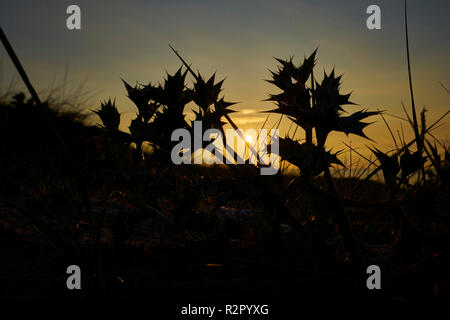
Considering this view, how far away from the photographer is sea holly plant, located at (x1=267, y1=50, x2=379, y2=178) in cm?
83

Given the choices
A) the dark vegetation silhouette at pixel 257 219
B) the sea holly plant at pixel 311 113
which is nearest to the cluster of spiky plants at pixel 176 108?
the dark vegetation silhouette at pixel 257 219

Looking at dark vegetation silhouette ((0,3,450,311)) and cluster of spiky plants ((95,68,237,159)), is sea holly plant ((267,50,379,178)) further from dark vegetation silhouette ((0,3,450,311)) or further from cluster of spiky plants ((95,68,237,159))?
cluster of spiky plants ((95,68,237,159))

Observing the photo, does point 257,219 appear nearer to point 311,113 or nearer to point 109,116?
point 311,113

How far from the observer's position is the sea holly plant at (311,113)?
830mm

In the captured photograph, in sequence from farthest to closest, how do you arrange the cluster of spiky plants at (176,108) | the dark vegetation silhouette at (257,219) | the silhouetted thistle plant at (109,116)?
the silhouetted thistle plant at (109,116)
the cluster of spiky plants at (176,108)
the dark vegetation silhouette at (257,219)

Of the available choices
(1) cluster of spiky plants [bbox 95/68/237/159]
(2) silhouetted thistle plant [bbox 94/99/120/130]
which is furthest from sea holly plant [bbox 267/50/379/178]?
(2) silhouetted thistle plant [bbox 94/99/120/130]

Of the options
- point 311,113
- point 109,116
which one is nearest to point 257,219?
point 311,113

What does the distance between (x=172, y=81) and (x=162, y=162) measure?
28cm

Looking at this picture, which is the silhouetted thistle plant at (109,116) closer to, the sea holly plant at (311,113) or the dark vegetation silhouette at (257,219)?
the dark vegetation silhouette at (257,219)

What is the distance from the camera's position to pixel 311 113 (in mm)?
853

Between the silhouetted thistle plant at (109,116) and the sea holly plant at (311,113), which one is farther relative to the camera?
the silhouetted thistle plant at (109,116)

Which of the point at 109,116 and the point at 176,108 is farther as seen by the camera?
the point at 109,116

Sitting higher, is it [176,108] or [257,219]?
[176,108]

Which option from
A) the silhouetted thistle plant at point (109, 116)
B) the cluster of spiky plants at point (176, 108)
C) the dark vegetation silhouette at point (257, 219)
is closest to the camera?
the dark vegetation silhouette at point (257, 219)
